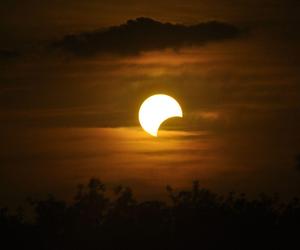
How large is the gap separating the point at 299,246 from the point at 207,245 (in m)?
2.98

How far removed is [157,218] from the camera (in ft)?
145

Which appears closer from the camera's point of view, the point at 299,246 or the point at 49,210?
the point at 299,246

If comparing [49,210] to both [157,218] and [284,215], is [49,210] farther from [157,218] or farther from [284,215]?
[284,215]

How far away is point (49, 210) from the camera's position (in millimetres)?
45188

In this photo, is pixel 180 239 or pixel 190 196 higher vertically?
pixel 190 196

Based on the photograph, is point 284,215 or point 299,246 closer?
point 299,246

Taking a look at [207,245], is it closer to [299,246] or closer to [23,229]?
[299,246]

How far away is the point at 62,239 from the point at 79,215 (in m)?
2.61

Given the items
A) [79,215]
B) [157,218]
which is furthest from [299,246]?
[79,215]

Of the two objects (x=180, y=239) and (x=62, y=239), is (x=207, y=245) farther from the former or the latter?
(x=62, y=239)

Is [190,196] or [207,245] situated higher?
[190,196]

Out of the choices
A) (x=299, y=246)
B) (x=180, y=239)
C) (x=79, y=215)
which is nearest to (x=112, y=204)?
(x=79, y=215)

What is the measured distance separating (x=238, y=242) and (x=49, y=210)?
279 inches

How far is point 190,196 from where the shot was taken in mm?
46062
